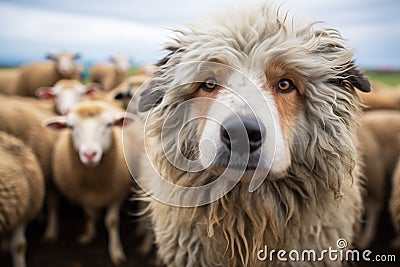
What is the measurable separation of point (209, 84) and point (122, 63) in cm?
304

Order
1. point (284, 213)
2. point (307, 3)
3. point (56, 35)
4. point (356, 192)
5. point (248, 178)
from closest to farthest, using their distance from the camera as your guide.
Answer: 1. point (248, 178)
2. point (284, 213)
3. point (356, 192)
4. point (307, 3)
5. point (56, 35)

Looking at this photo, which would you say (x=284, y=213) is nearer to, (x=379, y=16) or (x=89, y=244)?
(x=379, y=16)

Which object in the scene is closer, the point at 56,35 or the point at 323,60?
the point at 323,60

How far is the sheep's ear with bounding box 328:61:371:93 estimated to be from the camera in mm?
1720

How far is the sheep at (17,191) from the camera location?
7.61 feet

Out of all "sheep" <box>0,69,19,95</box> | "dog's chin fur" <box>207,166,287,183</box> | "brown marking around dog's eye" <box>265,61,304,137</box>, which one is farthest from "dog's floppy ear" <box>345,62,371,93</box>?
"sheep" <box>0,69,19,95</box>

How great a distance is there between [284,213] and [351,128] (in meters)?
0.45

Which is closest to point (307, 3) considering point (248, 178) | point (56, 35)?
point (248, 178)

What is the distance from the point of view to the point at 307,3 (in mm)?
2230

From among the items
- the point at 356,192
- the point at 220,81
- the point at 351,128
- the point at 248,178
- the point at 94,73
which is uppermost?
the point at 220,81

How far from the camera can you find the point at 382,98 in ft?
12.1

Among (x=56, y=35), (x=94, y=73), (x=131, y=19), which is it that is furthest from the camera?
(x=94, y=73)

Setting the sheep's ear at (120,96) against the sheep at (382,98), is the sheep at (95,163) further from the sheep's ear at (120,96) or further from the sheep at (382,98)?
the sheep at (382,98)

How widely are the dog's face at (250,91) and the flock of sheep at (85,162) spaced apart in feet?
3.24
